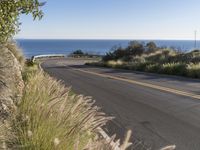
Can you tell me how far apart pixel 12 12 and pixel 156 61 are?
3276cm

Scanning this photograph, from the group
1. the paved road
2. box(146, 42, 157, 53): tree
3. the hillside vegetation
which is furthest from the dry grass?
box(146, 42, 157, 53): tree

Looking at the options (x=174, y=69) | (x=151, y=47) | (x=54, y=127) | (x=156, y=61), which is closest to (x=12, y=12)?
(x=54, y=127)

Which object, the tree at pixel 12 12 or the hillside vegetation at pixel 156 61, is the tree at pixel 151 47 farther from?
the tree at pixel 12 12

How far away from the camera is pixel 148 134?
9.62 meters

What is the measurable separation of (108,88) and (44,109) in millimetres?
13664

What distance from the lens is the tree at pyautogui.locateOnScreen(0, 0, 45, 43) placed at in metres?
9.21

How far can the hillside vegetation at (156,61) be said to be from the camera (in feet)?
97.9

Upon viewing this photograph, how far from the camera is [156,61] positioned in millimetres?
41469

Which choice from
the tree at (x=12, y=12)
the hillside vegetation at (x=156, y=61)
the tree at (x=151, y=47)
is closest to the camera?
the tree at (x=12, y=12)

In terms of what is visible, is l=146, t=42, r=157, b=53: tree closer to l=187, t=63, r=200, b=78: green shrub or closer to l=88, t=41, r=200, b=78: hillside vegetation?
l=88, t=41, r=200, b=78: hillside vegetation

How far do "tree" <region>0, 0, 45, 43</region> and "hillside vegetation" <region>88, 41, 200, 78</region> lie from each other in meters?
18.0

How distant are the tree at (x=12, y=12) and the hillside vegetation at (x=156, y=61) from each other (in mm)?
18018

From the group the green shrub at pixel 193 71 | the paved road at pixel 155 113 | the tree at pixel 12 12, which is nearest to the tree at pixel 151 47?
the green shrub at pixel 193 71

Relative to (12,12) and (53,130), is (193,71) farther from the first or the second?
(53,130)
